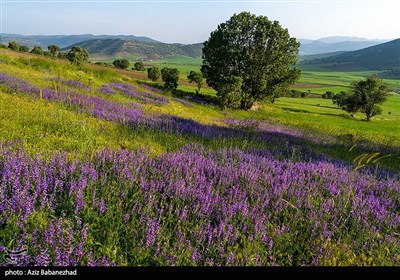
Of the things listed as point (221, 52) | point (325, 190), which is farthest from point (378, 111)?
point (325, 190)

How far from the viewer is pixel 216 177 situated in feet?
18.6

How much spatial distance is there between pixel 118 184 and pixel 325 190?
155 inches

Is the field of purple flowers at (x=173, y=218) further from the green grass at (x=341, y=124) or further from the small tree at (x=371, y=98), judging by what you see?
the small tree at (x=371, y=98)

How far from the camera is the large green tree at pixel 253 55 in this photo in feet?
156

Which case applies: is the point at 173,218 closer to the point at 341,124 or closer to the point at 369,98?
the point at 341,124

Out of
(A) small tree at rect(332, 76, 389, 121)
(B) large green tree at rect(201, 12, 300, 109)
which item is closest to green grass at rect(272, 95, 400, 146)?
(B) large green tree at rect(201, 12, 300, 109)

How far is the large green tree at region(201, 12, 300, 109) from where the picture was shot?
4759 cm

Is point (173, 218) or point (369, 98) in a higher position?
point (173, 218)

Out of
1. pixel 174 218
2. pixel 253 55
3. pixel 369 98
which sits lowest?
pixel 369 98

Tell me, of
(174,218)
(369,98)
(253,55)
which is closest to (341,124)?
(253,55)

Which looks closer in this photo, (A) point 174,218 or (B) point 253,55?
(A) point 174,218

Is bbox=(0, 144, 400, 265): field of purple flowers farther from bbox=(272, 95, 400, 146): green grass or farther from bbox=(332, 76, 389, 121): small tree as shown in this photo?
bbox=(332, 76, 389, 121): small tree

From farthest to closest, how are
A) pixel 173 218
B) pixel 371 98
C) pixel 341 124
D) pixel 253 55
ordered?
pixel 371 98, pixel 253 55, pixel 341 124, pixel 173 218

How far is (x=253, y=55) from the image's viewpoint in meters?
48.1
